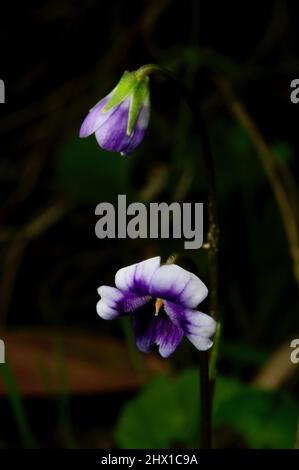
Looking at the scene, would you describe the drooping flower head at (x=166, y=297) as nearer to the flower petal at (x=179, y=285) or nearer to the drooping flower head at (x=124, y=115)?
the flower petal at (x=179, y=285)

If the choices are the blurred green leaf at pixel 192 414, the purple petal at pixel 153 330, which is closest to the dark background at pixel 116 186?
the blurred green leaf at pixel 192 414

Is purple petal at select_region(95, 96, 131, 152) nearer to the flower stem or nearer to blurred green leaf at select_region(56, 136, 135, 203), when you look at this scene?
the flower stem

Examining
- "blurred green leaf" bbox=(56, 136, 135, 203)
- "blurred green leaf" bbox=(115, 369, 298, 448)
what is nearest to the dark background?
"blurred green leaf" bbox=(56, 136, 135, 203)

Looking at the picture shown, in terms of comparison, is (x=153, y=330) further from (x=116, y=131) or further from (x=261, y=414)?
(x=261, y=414)

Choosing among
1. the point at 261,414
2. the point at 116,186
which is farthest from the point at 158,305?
the point at 116,186

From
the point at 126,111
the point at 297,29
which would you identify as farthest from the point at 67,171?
the point at 126,111
